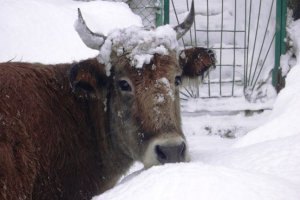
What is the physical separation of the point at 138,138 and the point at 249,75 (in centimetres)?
628

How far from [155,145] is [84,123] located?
2.31 feet

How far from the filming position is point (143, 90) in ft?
12.2

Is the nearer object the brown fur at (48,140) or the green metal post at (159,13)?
the brown fur at (48,140)

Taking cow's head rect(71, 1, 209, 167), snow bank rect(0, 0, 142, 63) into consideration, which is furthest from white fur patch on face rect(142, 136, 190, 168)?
snow bank rect(0, 0, 142, 63)

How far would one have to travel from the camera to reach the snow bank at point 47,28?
7.24m

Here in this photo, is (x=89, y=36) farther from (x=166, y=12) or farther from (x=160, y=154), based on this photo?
(x=166, y=12)

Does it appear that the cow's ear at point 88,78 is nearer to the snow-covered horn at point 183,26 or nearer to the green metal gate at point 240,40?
the snow-covered horn at point 183,26

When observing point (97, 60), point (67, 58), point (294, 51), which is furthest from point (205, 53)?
point (294, 51)

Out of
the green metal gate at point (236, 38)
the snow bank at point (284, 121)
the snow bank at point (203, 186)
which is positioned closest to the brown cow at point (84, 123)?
the snow bank at point (284, 121)

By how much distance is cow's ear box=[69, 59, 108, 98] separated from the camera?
3842mm

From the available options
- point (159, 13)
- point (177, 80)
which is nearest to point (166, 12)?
point (159, 13)

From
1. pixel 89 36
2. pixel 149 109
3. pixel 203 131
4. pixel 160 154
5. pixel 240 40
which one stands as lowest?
pixel 203 131

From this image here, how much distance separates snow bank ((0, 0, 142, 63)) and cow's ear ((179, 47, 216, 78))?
121 inches

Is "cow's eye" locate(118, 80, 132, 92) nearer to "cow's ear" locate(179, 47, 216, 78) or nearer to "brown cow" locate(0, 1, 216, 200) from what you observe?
"brown cow" locate(0, 1, 216, 200)
